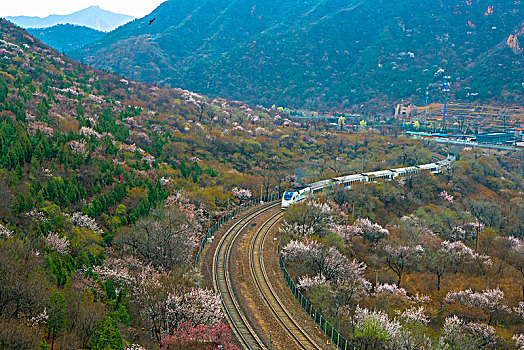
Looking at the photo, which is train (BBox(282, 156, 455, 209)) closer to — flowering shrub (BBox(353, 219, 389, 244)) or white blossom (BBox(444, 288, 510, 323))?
flowering shrub (BBox(353, 219, 389, 244))

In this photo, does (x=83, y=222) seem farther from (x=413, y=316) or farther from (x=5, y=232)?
(x=413, y=316)

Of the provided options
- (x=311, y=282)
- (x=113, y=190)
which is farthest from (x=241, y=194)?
(x=311, y=282)

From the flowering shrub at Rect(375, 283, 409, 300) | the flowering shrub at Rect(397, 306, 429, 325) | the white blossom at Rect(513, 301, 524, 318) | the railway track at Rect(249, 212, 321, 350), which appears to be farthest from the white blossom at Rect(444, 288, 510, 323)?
the railway track at Rect(249, 212, 321, 350)

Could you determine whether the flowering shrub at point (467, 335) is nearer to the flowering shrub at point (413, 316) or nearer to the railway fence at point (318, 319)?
the flowering shrub at point (413, 316)

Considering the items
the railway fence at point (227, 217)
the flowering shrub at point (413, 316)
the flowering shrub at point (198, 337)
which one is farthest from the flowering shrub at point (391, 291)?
the flowering shrub at point (198, 337)

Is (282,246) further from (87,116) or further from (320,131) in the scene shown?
(320,131)

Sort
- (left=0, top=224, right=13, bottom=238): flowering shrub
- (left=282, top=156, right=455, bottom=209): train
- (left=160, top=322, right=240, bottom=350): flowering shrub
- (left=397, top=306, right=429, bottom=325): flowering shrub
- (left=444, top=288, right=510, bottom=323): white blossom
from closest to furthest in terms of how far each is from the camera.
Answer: (left=160, top=322, right=240, bottom=350): flowering shrub, (left=0, top=224, right=13, bottom=238): flowering shrub, (left=397, top=306, right=429, bottom=325): flowering shrub, (left=444, top=288, right=510, bottom=323): white blossom, (left=282, top=156, right=455, bottom=209): train
